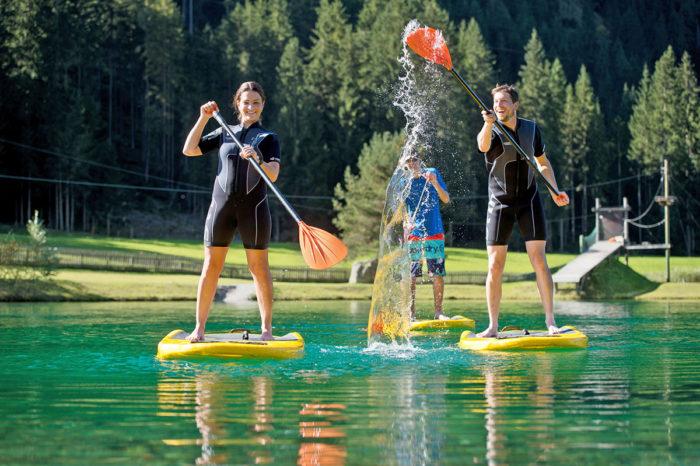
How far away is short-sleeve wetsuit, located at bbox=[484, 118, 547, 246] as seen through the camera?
9.07 m

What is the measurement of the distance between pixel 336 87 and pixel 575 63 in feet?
188

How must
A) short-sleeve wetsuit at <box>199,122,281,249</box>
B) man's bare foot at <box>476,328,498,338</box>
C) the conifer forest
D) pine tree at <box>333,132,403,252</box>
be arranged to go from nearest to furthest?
short-sleeve wetsuit at <box>199,122,281,249</box>
man's bare foot at <box>476,328,498,338</box>
pine tree at <box>333,132,403,252</box>
the conifer forest

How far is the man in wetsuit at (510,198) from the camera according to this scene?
9031 mm

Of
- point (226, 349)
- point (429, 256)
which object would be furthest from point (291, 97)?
point (226, 349)

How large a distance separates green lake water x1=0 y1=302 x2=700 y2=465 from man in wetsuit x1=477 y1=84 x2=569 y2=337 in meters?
0.92

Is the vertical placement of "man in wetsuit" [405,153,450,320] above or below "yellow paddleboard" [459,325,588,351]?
above

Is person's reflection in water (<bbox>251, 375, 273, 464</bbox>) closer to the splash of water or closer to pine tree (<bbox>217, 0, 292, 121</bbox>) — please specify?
the splash of water

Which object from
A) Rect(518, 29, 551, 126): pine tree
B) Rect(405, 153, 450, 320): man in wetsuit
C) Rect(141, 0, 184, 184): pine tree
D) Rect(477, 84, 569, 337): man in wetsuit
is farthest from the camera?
Rect(141, 0, 184, 184): pine tree

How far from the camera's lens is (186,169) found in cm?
7819

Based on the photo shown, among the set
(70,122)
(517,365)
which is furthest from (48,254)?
(70,122)

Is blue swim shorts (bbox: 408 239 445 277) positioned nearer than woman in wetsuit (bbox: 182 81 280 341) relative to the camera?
No

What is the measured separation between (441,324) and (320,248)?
3973 mm

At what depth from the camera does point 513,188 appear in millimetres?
9117


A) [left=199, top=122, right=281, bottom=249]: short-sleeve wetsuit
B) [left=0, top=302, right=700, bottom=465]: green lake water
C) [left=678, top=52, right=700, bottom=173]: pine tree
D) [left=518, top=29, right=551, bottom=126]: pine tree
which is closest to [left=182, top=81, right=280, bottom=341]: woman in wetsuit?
[left=199, top=122, right=281, bottom=249]: short-sleeve wetsuit
